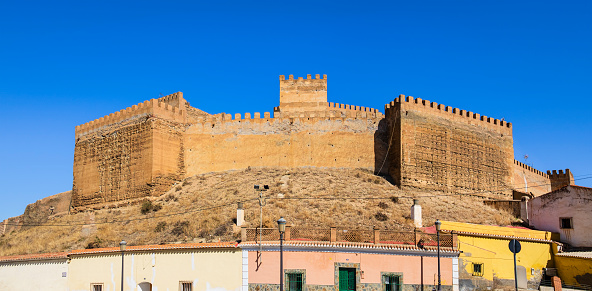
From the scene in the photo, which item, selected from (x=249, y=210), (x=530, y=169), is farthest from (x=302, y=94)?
(x=530, y=169)

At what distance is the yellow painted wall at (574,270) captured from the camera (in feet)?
61.8

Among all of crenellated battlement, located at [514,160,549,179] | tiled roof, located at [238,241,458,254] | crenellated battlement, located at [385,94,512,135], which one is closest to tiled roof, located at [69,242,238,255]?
tiled roof, located at [238,241,458,254]

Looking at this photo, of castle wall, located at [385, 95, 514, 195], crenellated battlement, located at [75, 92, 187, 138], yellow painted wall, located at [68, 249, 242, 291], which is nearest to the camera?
yellow painted wall, located at [68, 249, 242, 291]

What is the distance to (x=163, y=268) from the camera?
59.7 feet

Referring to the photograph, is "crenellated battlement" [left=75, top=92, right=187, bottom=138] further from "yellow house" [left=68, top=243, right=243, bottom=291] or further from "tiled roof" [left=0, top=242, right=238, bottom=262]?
"yellow house" [left=68, top=243, right=243, bottom=291]

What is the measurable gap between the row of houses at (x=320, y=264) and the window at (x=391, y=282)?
0.03 m

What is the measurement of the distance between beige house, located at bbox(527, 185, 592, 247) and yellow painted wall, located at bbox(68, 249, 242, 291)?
1244 cm

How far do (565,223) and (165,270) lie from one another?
14.5 metres

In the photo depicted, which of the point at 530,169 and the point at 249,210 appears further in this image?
the point at 530,169

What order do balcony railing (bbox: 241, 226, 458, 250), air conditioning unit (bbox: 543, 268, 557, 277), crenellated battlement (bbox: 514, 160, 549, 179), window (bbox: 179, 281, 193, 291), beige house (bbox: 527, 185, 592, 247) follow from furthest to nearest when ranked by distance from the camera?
1. crenellated battlement (bbox: 514, 160, 549, 179)
2. beige house (bbox: 527, 185, 592, 247)
3. air conditioning unit (bbox: 543, 268, 557, 277)
4. balcony railing (bbox: 241, 226, 458, 250)
5. window (bbox: 179, 281, 193, 291)

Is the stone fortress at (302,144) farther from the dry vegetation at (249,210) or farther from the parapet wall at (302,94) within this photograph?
the dry vegetation at (249,210)

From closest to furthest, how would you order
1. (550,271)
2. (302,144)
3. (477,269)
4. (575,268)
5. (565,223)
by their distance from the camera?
1. (477,269)
2. (575,268)
3. (550,271)
4. (565,223)
5. (302,144)

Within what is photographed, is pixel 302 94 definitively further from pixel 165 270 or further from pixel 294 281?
pixel 294 281

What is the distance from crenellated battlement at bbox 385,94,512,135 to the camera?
30.3 metres
